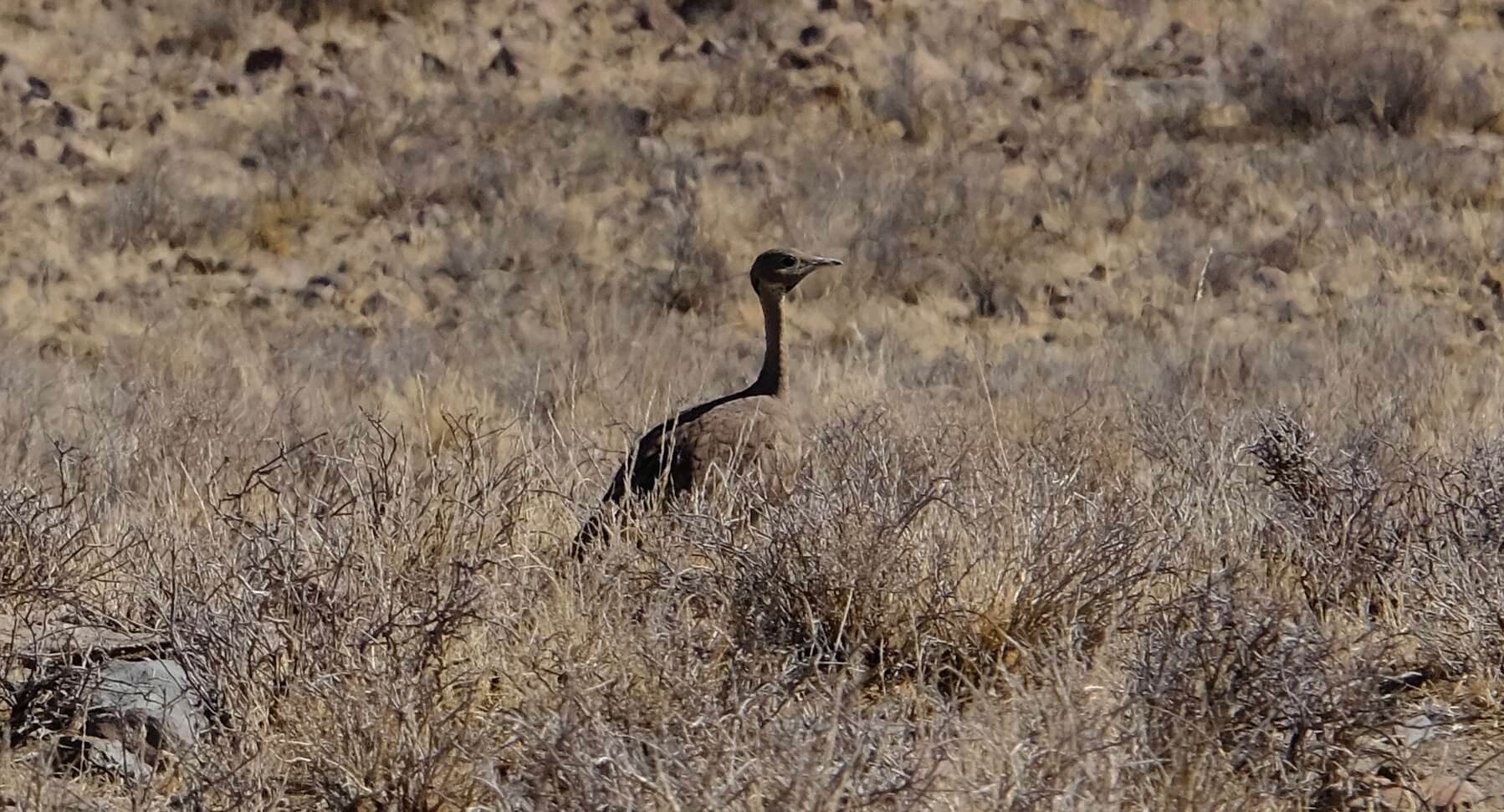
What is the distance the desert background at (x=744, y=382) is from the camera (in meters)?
3.75

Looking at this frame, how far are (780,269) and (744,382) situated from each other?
154 inches

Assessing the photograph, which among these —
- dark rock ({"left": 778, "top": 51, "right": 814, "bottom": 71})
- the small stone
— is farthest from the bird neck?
dark rock ({"left": 778, "top": 51, "right": 814, "bottom": 71})

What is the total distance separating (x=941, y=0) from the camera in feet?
65.9

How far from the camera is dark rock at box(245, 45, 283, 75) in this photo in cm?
1788

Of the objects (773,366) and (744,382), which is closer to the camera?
(773,366)

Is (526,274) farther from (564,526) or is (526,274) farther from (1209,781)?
(1209,781)

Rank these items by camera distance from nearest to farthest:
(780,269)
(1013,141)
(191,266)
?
(780,269) → (191,266) → (1013,141)

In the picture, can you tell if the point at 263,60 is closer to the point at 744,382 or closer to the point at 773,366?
the point at 744,382

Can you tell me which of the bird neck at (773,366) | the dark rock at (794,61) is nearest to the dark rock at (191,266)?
the dark rock at (794,61)

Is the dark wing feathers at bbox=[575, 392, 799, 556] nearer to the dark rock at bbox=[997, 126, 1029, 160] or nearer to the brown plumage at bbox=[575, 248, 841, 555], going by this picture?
the brown plumage at bbox=[575, 248, 841, 555]

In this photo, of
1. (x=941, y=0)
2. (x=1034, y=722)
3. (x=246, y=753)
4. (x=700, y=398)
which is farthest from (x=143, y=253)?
(x=1034, y=722)

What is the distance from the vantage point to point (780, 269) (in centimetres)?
726

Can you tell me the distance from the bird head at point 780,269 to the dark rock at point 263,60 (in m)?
11.8

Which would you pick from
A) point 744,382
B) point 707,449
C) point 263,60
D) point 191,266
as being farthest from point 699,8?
point 707,449
